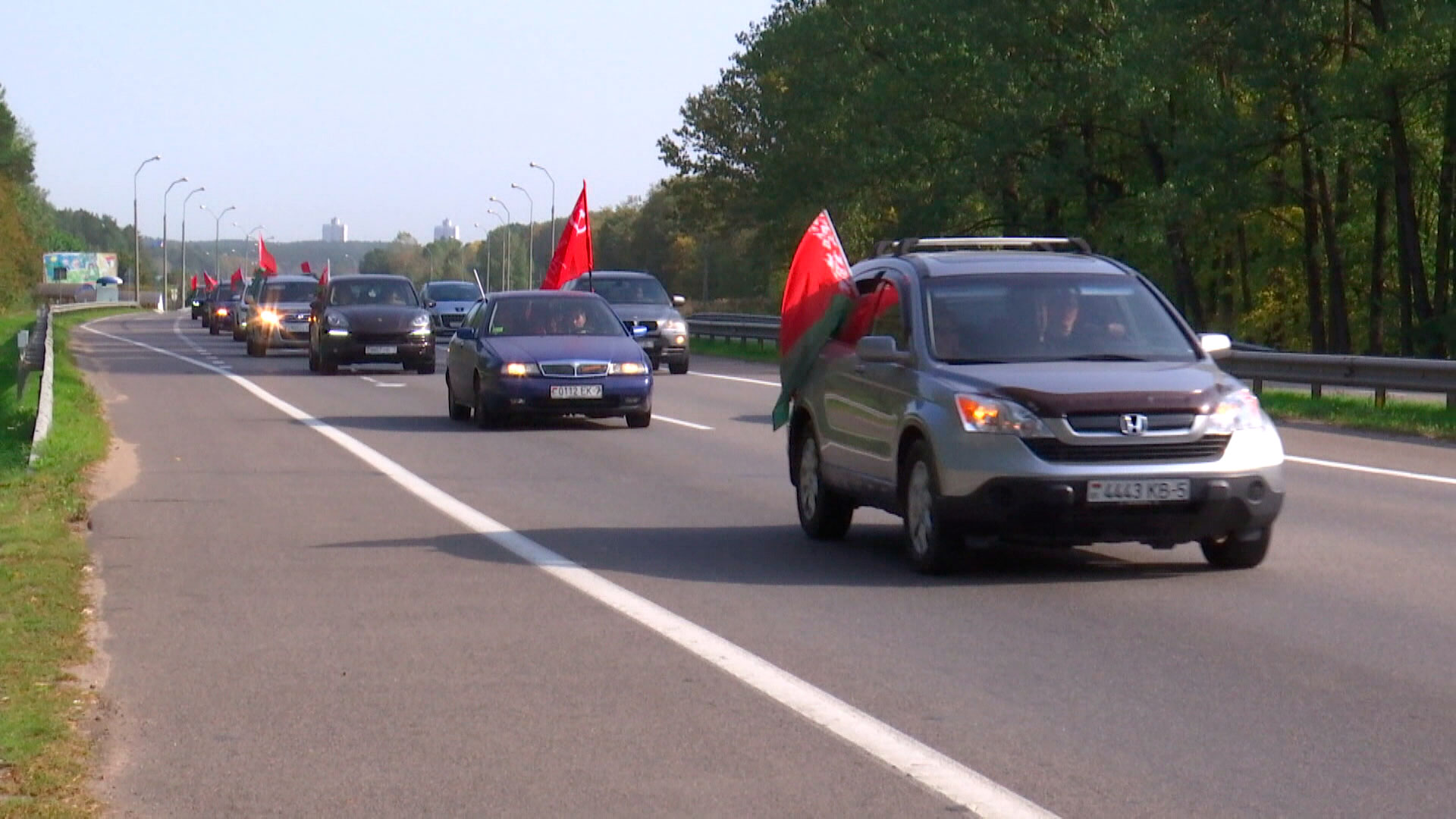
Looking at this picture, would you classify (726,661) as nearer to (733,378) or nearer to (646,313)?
(733,378)

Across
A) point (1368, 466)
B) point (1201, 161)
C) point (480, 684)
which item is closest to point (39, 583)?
point (480, 684)

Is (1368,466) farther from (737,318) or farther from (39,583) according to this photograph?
(737,318)

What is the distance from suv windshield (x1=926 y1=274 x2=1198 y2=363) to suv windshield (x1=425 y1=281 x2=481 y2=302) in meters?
41.6

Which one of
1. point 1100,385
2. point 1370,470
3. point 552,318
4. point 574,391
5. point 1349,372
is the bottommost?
point 1370,470

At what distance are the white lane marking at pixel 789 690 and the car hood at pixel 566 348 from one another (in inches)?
310

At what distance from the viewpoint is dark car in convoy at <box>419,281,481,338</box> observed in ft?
167

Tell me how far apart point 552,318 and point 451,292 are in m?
30.6

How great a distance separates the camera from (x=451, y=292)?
173 feet

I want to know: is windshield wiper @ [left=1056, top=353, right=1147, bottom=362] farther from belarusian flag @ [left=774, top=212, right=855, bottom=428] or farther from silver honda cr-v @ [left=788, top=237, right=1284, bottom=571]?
belarusian flag @ [left=774, top=212, right=855, bottom=428]

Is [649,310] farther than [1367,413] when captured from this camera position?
Yes

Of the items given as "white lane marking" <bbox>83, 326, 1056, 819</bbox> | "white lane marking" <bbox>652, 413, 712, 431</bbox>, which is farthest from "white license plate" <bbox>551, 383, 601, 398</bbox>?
"white lane marking" <bbox>83, 326, 1056, 819</bbox>

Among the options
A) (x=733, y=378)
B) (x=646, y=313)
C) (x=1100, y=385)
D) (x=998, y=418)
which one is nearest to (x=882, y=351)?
(x=998, y=418)

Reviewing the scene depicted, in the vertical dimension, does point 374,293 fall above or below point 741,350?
above

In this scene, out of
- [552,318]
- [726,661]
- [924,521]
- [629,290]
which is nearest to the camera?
[726,661]
